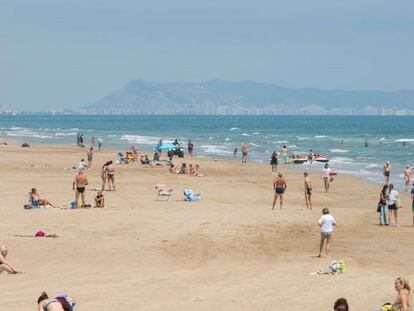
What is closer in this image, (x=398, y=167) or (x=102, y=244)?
(x=102, y=244)

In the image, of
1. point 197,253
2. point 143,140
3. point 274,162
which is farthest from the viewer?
point 143,140

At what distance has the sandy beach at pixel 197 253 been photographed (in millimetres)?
14469

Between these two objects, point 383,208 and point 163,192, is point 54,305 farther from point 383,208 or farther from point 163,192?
point 163,192

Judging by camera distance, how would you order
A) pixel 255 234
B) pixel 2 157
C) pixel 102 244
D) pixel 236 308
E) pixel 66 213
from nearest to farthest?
pixel 236 308 < pixel 102 244 < pixel 255 234 < pixel 66 213 < pixel 2 157

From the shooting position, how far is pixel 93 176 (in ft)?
121

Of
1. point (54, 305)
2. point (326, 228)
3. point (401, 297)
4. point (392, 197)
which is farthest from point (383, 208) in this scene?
Result: point (54, 305)

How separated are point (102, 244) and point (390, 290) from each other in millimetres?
7167

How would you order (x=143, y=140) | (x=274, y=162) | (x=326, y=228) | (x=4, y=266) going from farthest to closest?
1. (x=143, y=140)
2. (x=274, y=162)
3. (x=326, y=228)
4. (x=4, y=266)

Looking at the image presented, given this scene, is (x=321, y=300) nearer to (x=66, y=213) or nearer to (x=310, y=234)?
(x=310, y=234)

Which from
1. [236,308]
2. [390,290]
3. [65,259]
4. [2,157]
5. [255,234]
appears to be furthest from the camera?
[2,157]

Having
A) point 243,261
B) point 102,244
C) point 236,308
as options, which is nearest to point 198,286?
point 236,308

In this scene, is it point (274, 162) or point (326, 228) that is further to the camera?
point (274, 162)

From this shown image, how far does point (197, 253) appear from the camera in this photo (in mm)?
18672

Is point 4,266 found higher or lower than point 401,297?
lower
